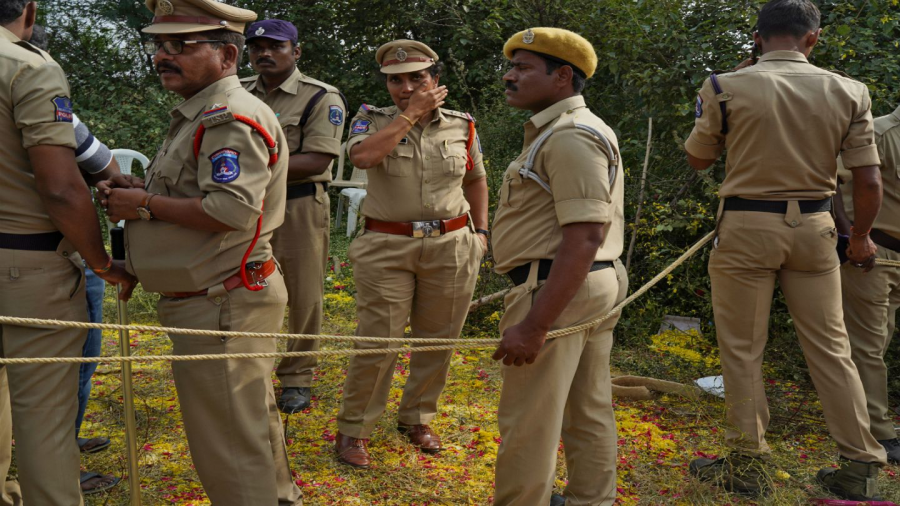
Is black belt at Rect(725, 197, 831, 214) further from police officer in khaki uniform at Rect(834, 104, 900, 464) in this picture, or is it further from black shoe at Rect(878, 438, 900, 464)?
black shoe at Rect(878, 438, 900, 464)

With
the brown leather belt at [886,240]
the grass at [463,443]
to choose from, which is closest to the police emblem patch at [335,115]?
the grass at [463,443]

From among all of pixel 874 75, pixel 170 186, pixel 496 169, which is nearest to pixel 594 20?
pixel 496 169

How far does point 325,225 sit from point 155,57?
2178mm

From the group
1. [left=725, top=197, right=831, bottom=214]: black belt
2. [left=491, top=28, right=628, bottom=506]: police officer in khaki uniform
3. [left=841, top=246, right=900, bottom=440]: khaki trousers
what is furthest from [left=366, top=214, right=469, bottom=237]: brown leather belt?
[left=841, top=246, right=900, bottom=440]: khaki trousers

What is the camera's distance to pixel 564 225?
2.64m

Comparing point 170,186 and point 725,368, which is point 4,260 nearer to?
point 170,186

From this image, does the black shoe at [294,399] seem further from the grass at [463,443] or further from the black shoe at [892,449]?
the black shoe at [892,449]

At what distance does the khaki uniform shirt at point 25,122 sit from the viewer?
265 cm

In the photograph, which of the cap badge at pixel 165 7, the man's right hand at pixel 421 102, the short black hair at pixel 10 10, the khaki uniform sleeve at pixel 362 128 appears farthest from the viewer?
the khaki uniform sleeve at pixel 362 128

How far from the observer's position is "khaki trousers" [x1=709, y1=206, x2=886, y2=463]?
3527 mm

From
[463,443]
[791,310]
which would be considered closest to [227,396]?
[463,443]

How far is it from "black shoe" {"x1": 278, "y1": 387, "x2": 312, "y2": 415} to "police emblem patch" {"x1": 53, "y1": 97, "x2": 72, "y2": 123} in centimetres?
240

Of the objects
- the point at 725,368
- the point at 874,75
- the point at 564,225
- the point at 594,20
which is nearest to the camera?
the point at 564,225

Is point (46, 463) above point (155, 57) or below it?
below
